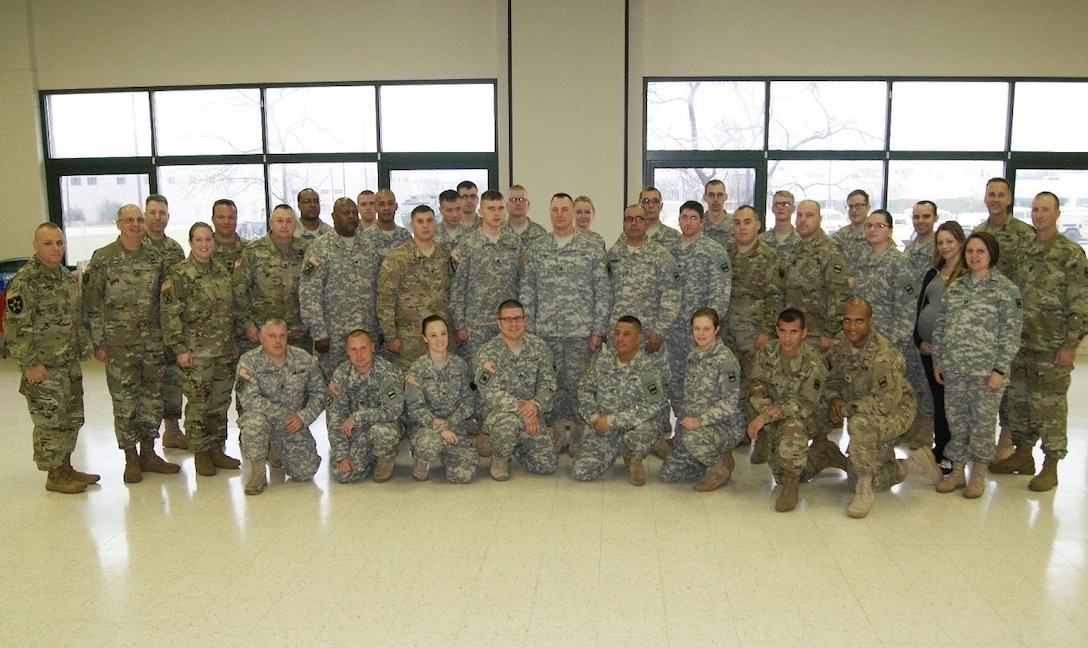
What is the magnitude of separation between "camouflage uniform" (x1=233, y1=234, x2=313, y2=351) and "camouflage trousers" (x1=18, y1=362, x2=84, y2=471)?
3.52 feet

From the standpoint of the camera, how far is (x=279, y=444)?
4.85 meters

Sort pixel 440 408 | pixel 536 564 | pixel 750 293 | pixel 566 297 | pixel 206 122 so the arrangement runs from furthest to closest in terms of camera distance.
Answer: pixel 206 122 < pixel 750 293 < pixel 566 297 < pixel 440 408 < pixel 536 564

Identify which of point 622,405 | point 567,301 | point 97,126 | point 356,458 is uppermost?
point 97,126

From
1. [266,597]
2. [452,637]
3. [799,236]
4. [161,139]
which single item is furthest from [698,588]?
[161,139]

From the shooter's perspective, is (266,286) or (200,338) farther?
(266,286)

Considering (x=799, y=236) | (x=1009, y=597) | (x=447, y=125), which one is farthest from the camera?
(x=447, y=125)

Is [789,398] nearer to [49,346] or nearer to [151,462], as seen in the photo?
[151,462]

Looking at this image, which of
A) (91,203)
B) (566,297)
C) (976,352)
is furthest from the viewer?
(91,203)

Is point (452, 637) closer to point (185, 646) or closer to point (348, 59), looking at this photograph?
point (185, 646)

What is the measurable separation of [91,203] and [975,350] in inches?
373

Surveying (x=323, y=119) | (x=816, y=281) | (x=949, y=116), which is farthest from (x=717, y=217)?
(x=323, y=119)

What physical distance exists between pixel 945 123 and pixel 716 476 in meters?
6.29

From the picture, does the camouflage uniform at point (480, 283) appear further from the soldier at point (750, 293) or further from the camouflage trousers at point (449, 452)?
the soldier at point (750, 293)

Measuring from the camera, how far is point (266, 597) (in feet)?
11.1
